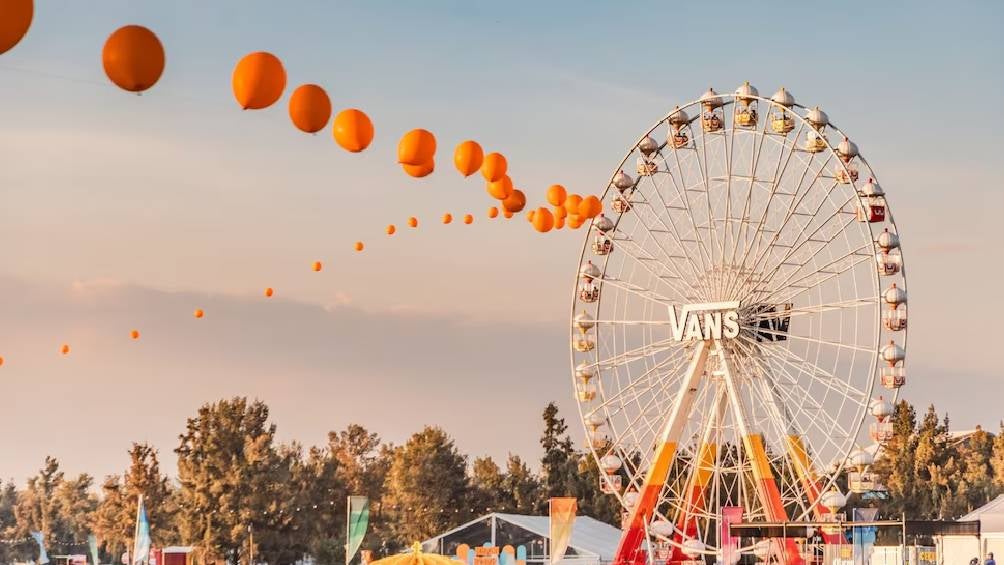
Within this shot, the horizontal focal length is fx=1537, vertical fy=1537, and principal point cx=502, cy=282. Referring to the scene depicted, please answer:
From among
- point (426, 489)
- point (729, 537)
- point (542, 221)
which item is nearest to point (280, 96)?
point (542, 221)

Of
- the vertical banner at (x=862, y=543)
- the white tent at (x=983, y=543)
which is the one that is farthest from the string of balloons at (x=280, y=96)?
the white tent at (x=983, y=543)

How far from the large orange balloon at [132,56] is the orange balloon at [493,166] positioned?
11314mm

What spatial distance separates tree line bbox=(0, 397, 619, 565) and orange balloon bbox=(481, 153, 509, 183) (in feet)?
138

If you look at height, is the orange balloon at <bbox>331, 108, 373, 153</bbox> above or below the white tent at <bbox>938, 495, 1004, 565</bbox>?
above

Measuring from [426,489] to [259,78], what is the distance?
58.4 m

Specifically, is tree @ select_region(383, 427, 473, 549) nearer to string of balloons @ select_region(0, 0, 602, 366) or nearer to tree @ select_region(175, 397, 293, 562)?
tree @ select_region(175, 397, 293, 562)

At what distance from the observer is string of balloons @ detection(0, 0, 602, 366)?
1598 cm

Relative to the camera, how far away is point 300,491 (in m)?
70.9

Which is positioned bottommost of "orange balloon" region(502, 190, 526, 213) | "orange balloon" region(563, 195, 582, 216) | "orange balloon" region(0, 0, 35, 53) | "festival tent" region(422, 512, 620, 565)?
"festival tent" region(422, 512, 620, 565)

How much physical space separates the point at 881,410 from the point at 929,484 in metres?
34.0

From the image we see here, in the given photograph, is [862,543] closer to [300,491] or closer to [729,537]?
[729,537]

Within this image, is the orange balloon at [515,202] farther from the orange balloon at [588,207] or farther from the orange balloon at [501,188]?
the orange balloon at [588,207]

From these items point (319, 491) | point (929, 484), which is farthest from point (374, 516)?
point (929, 484)

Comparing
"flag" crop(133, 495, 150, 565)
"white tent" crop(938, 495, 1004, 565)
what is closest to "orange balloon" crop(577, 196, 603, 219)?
"white tent" crop(938, 495, 1004, 565)
